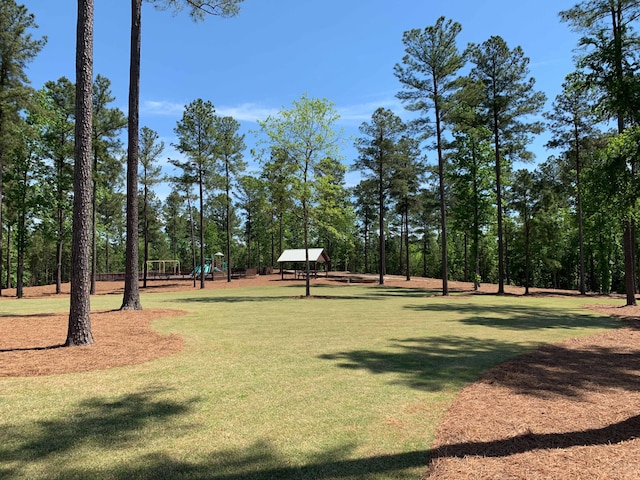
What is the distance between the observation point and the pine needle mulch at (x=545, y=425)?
3354 mm

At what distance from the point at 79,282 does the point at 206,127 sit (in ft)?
89.4

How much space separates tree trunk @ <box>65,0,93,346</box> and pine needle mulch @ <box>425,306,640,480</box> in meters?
7.31

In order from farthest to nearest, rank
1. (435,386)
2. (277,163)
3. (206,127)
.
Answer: (206,127)
(277,163)
(435,386)

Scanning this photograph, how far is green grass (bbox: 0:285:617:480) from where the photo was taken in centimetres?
347

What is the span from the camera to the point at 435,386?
19.2 feet

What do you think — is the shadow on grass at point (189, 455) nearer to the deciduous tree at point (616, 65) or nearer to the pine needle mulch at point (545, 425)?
the pine needle mulch at point (545, 425)

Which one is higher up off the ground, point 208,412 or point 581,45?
point 581,45

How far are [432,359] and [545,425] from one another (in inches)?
128

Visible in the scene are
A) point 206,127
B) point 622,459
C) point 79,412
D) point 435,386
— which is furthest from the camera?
point 206,127

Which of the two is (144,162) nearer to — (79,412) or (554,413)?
(79,412)

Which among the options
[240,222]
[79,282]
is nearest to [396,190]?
[79,282]

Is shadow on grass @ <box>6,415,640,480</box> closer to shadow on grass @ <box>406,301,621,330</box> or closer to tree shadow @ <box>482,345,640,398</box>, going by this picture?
tree shadow @ <box>482,345,640,398</box>

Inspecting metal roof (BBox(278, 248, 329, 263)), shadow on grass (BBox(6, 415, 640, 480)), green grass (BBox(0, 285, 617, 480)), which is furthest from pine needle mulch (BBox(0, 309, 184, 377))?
metal roof (BBox(278, 248, 329, 263))

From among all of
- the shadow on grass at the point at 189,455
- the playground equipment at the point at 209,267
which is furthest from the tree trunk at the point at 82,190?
the playground equipment at the point at 209,267
